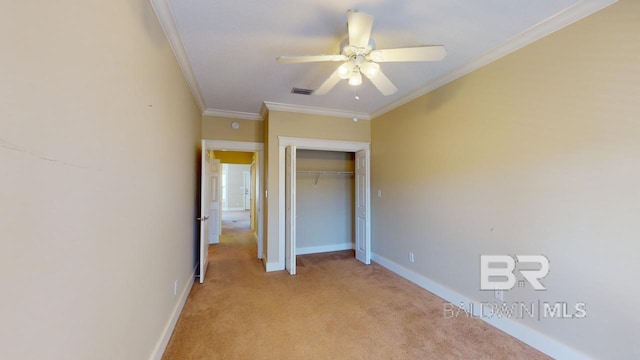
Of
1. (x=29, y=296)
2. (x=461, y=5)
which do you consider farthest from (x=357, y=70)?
(x=29, y=296)

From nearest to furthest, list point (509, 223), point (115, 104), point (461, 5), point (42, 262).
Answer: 1. point (42, 262)
2. point (115, 104)
3. point (461, 5)
4. point (509, 223)

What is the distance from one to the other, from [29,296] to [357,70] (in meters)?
2.18

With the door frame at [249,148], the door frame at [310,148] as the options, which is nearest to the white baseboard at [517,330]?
the door frame at [310,148]

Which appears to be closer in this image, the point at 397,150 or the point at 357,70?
the point at 357,70

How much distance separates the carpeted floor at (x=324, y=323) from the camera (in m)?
2.13

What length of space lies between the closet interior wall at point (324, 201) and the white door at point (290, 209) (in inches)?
39.9

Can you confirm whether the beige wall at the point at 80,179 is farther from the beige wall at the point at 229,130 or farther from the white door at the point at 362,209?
the white door at the point at 362,209

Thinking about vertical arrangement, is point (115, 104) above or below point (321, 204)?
above

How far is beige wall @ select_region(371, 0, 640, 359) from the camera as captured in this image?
1.73 meters

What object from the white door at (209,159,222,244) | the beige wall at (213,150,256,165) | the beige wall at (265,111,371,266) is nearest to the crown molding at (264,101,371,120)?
the beige wall at (265,111,371,266)

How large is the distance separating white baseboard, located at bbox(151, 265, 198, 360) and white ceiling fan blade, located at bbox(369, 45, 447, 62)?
9.16 ft

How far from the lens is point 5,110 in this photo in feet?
2.25

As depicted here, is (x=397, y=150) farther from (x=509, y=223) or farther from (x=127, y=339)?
(x=127, y=339)

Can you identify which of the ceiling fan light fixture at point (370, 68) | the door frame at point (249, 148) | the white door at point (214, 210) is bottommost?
the white door at point (214, 210)
